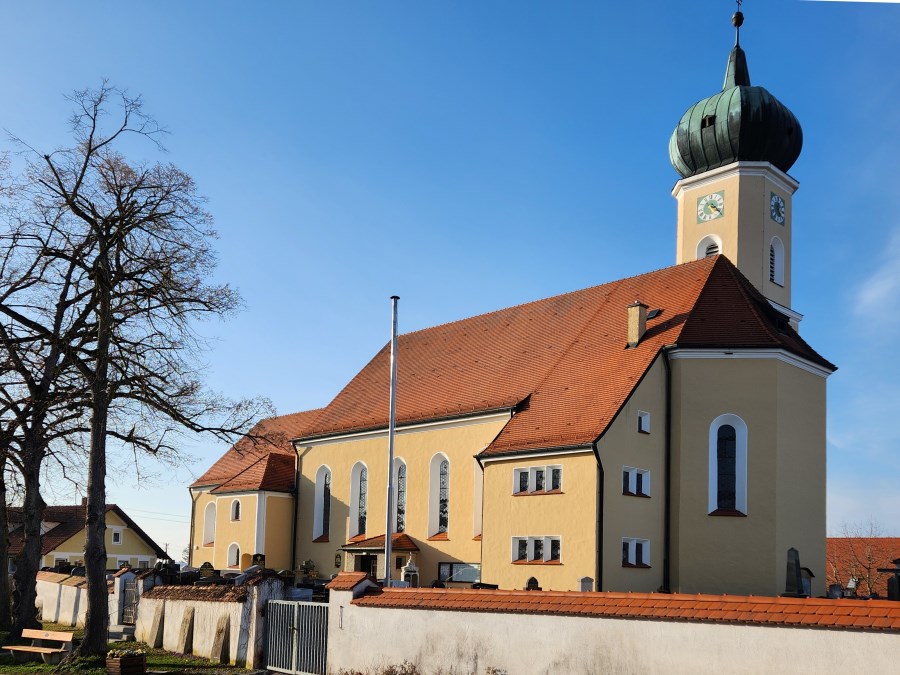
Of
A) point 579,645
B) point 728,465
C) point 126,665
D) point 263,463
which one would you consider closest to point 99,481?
point 126,665

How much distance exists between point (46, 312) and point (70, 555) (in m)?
36.9

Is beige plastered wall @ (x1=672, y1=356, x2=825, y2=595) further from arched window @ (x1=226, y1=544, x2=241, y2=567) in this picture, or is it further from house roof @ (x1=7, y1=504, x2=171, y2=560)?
house roof @ (x1=7, y1=504, x2=171, y2=560)

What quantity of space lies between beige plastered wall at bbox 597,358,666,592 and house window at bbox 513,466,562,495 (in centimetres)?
153

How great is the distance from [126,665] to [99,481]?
4105 mm

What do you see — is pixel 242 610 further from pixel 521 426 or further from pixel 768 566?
pixel 768 566

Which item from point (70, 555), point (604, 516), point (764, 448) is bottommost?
point (70, 555)

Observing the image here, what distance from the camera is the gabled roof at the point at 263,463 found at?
127ft

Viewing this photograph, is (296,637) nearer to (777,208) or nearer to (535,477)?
(535,477)

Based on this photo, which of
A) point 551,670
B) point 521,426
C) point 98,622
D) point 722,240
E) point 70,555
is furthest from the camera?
point 70,555

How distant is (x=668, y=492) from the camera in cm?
2692

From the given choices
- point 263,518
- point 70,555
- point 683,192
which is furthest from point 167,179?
point 70,555

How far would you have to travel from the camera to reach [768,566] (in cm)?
2520

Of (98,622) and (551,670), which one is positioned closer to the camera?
(551,670)

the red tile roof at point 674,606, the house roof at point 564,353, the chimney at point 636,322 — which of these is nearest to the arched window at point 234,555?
the house roof at point 564,353
